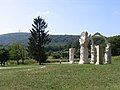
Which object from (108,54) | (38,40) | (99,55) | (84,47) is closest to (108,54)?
(108,54)

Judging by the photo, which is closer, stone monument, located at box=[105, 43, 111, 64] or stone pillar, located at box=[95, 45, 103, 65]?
stone pillar, located at box=[95, 45, 103, 65]

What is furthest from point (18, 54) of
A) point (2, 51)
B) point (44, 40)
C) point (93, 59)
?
point (93, 59)

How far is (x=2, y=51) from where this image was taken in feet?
276

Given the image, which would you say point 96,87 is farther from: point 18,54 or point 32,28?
point 18,54

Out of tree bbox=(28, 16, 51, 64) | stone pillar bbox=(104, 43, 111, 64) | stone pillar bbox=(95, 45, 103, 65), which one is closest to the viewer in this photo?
stone pillar bbox=(95, 45, 103, 65)

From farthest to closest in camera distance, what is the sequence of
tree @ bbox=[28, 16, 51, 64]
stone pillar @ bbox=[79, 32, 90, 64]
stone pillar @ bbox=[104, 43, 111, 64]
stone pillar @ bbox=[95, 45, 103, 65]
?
tree @ bbox=[28, 16, 51, 64] → stone pillar @ bbox=[104, 43, 111, 64] → stone pillar @ bbox=[79, 32, 90, 64] → stone pillar @ bbox=[95, 45, 103, 65]

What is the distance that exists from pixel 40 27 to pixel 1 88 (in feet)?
195

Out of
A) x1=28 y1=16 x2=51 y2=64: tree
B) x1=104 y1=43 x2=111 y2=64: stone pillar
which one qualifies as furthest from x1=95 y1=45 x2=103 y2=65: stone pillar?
x1=28 y1=16 x2=51 y2=64: tree

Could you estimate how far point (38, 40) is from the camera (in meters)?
78.9

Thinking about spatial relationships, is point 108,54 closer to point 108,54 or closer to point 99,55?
point 108,54

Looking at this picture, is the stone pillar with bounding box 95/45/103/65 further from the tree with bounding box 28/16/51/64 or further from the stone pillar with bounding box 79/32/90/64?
the tree with bounding box 28/16/51/64

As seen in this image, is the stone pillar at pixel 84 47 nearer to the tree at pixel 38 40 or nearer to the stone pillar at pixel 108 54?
the stone pillar at pixel 108 54

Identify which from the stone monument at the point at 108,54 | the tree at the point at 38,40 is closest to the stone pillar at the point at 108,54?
the stone monument at the point at 108,54

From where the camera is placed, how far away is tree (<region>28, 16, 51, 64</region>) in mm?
76688
